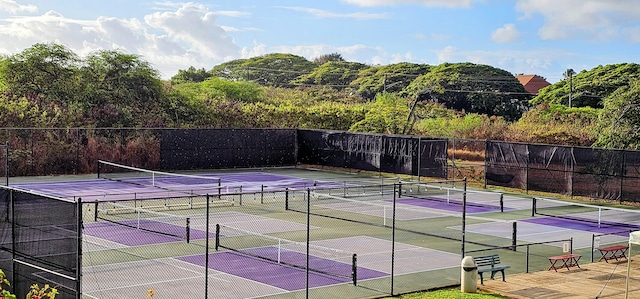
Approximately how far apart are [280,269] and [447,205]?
15807 millimetres

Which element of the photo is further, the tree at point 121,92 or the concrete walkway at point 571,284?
the tree at point 121,92

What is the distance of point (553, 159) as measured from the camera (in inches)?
1547

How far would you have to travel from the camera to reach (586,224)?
30609 millimetres

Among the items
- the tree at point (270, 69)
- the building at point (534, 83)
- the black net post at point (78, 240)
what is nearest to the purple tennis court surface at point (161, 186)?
the black net post at point (78, 240)

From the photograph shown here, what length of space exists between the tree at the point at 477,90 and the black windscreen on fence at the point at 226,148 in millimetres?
32020

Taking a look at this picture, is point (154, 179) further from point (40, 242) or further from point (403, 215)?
point (40, 242)

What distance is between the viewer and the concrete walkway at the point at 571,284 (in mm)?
18203

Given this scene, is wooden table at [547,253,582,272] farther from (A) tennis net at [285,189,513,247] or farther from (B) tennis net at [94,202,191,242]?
(B) tennis net at [94,202,191,242]

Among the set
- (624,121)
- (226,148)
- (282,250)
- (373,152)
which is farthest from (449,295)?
(226,148)

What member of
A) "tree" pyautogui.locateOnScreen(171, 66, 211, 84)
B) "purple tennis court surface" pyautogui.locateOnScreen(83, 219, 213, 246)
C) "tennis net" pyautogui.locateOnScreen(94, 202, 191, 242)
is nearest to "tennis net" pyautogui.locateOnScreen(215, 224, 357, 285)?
"purple tennis court surface" pyautogui.locateOnScreen(83, 219, 213, 246)

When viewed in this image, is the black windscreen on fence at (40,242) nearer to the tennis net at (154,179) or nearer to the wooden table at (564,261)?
the wooden table at (564,261)

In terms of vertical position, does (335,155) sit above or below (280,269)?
above

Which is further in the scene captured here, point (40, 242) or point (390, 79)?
point (390, 79)

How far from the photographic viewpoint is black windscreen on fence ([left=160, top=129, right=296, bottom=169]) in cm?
4853
